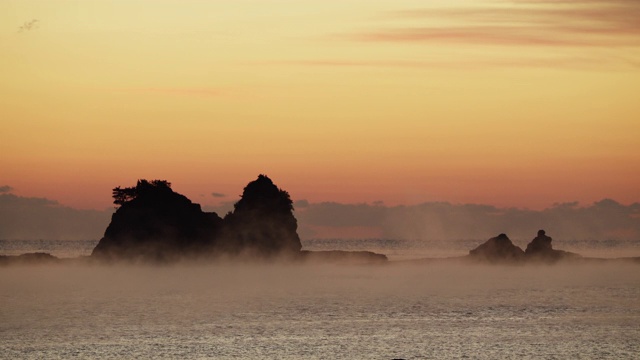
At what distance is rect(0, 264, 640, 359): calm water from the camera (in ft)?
226

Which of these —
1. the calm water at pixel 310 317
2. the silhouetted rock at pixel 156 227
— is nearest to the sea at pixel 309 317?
the calm water at pixel 310 317

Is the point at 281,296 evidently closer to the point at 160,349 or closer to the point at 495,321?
the point at 495,321

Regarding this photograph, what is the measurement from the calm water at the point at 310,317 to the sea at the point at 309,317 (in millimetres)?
149

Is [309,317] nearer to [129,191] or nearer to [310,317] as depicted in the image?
[310,317]

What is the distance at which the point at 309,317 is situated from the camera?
9475cm

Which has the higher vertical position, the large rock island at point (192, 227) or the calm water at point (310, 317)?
the large rock island at point (192, 227)

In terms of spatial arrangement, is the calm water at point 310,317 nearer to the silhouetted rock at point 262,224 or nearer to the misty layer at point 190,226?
the misty layer at point 190,226

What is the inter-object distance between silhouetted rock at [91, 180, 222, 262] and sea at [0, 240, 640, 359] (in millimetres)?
4836

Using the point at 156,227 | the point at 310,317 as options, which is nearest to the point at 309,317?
the point at 310,317

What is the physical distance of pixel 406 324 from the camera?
88.9m

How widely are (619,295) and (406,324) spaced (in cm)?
5154

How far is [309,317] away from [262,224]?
278ft

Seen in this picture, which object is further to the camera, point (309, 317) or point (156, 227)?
point (156, 227)

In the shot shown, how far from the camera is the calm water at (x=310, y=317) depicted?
68938 millimetres
